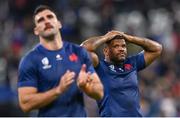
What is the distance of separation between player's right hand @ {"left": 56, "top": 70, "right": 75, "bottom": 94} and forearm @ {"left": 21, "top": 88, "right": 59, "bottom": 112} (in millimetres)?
75

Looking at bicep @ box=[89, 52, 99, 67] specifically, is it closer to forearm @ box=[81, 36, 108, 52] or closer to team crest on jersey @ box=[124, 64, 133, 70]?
forearm @ box=[81, 36, 108, 52]

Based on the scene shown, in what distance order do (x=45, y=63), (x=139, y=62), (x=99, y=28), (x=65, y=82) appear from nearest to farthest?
(x=65, y=82)
(x=45, y=63)
(x=139, y=62)
(x=99, y=28)

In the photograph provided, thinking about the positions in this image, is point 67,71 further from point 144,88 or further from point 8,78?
point 8,78

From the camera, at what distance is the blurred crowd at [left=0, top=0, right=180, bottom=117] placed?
13920mm

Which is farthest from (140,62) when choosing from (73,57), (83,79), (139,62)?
(83,79)

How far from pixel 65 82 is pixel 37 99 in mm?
340

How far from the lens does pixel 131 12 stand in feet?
54.7

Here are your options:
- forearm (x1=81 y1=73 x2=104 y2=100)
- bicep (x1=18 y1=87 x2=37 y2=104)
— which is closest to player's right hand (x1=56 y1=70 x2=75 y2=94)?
forearm (x1=81 y1=73 x2=104 y2=100)

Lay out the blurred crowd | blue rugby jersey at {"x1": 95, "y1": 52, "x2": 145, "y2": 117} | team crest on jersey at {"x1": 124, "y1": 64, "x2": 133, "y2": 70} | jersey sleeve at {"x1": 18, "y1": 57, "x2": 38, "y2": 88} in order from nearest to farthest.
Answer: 1. jersey sleeve at {"x1": 18, "y1": 57, "x2": 38, "y2": 88}
2. blue rugby jersey at {"x1": 95, "y1": 52, "x2": 145, "y2": 117}
3. team crest on jersey at {"x1": 124, "y1": 64, "x2": 133, "y2": 70}
4. the blurred crowd

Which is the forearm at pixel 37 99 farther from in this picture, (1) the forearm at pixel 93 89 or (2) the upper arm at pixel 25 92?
(1) the forearm at pixel 93 89

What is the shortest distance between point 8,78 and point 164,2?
4.98 metres

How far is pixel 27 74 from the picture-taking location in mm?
6203

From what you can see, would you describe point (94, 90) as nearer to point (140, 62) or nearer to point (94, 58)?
point (94, 58)

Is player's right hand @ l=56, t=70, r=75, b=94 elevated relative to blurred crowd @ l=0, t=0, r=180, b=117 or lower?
elevated
